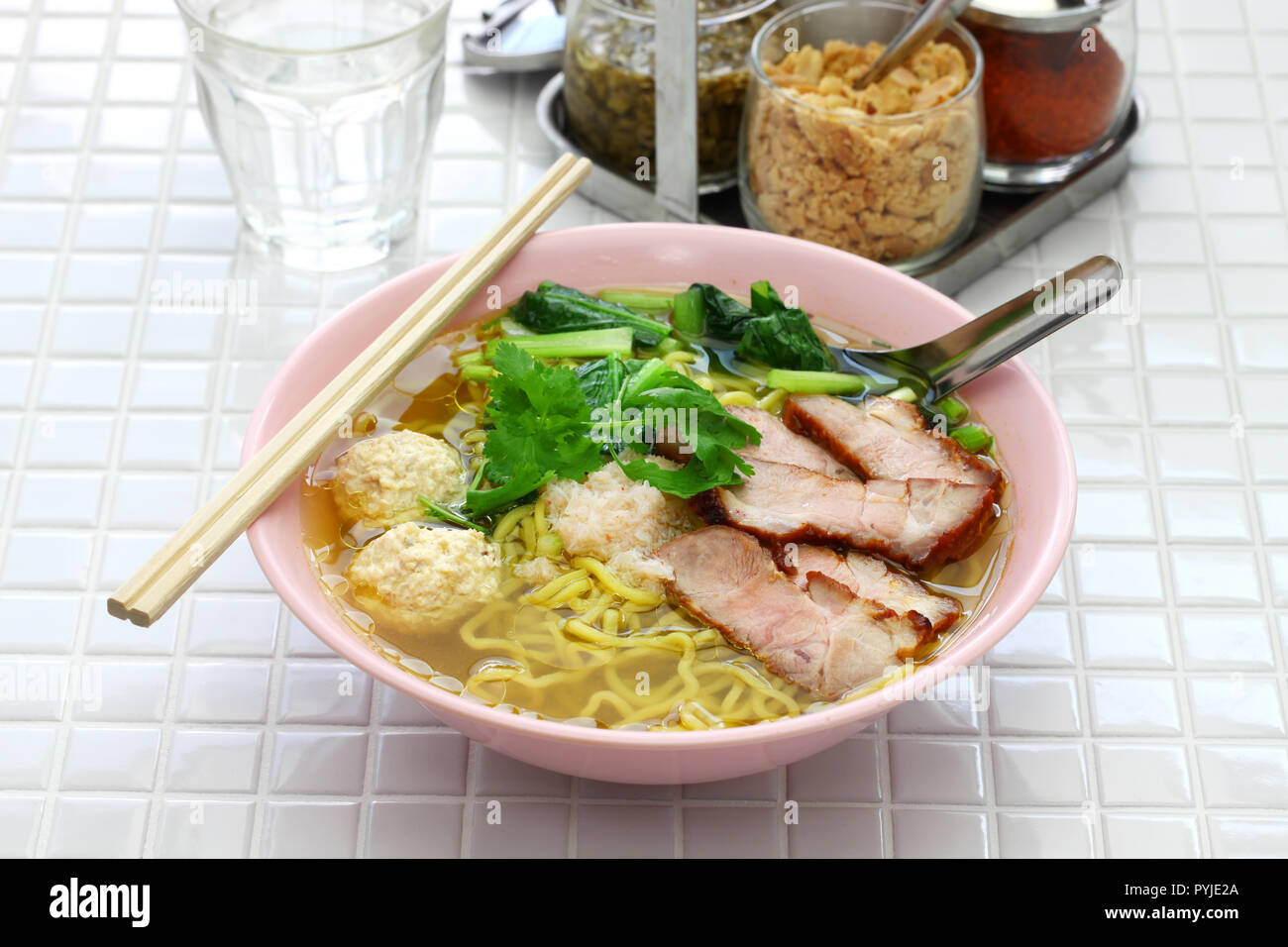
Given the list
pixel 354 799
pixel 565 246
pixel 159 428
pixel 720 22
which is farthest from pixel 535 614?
pixel 720 22

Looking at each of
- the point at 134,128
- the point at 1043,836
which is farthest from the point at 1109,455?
the point at 134,128

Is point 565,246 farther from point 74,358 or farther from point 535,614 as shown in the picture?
point 74,358

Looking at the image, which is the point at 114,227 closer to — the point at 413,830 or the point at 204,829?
the point at 204,829

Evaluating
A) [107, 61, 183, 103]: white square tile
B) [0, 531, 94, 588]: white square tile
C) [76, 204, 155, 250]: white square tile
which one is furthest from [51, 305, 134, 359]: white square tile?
[107, 61, 183, 103]: white square tile

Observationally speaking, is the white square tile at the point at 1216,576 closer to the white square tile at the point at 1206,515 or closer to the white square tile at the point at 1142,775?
the white square tile at the point at 1206,515

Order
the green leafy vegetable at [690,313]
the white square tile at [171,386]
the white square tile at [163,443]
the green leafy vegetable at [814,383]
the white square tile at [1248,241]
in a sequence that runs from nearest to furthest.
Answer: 1. the green leafy vegetable at [814,383]
2. the green leafy vegetable at [690,313]
3. the white square tile at [163,443]
4. the white square tile at [171,386]
5. the white square tile at [1248,241]

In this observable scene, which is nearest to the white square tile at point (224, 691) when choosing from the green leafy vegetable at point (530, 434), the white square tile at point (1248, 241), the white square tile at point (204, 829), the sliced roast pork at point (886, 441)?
the white square tile at point (204, 829)
